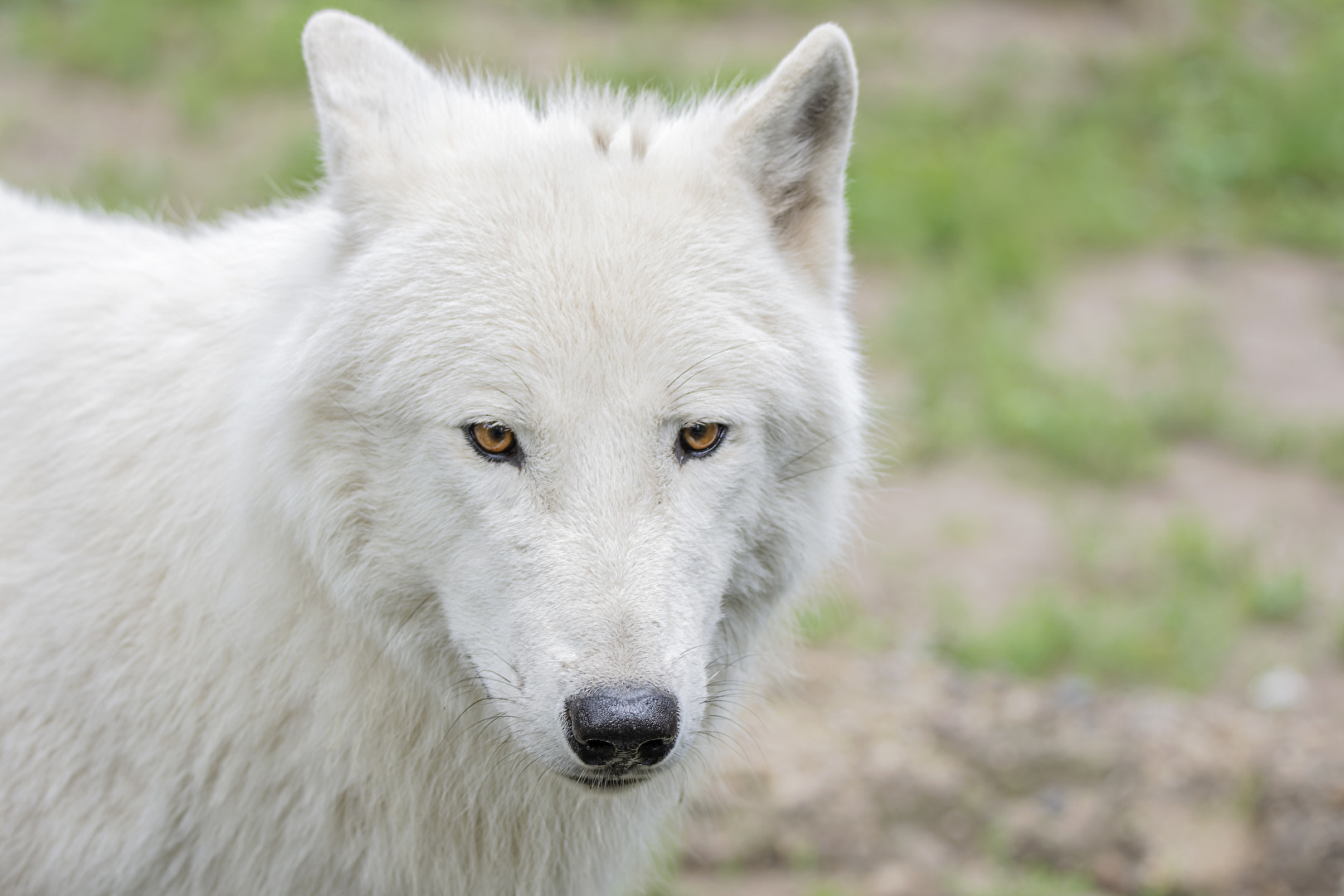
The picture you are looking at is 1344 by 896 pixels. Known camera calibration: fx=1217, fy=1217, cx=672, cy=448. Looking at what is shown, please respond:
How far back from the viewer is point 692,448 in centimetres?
267

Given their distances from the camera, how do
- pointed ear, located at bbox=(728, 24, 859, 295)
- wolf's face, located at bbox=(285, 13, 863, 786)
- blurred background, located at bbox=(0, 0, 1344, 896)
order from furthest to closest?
blurred background, located at bbox=(0, 0, 1344, 896) → pointed ear, located at bbox=(728, 24, 859, 295) → wolf's face, located at bbox=(285, 13, 863, 786)

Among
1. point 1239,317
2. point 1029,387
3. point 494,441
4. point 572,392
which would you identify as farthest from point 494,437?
point 1239,317

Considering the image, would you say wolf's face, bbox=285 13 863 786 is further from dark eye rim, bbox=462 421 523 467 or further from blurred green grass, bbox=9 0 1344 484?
blurred green grass, bbox=9 0 1344 484

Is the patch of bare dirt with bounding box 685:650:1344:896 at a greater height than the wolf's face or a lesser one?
lesser

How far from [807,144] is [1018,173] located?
6524 millimetres

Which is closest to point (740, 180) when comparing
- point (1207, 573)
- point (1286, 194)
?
point (1207, 573)

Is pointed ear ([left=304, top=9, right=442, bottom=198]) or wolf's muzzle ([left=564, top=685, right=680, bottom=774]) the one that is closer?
wolf's muzzle ([left=564, top=685, right=680, bottom=774])

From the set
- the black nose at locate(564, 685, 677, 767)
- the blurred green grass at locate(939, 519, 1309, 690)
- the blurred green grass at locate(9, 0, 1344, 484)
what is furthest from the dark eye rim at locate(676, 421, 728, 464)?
the blurred green grass at locate(9, 0, 1344, 484)

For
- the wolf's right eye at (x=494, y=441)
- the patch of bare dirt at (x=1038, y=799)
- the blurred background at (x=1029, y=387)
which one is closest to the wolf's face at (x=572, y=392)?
the wolf's right eye at (x=494, y=441)

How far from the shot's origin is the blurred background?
4.50m

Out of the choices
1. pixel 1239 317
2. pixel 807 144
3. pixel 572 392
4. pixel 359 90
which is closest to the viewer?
pixel 572 392

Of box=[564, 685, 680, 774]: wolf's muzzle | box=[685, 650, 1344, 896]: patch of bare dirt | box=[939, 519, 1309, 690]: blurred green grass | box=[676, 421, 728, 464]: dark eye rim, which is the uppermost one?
box=[676, 421, 728, 464]: dark eye rim

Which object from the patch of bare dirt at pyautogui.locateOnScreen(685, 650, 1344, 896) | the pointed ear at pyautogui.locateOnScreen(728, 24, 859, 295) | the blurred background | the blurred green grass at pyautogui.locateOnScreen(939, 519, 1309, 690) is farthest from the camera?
the blurred green grass at pyautogui.locateOnScreen(939, 519, 1309, 690)

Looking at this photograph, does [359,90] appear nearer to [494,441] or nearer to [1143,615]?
[494,441]
